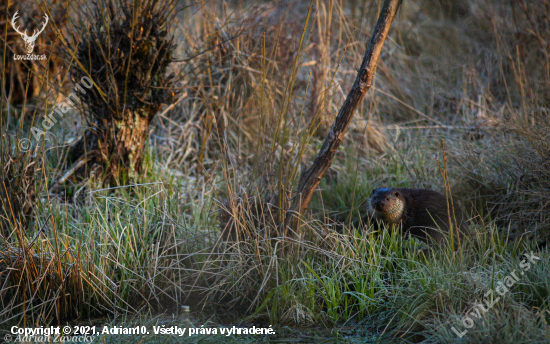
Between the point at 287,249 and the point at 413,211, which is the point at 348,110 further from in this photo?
the point at 413,211

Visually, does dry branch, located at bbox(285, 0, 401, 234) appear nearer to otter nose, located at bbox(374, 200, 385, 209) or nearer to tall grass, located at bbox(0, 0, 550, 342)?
tall grass, located at bbox(0, 0, 550, 342)

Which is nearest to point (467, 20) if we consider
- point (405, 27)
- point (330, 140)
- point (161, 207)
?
point (405, 27)

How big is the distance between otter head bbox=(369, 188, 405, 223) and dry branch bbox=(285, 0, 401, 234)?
2.31ft

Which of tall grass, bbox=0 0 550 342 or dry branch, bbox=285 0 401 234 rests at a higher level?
dry branch, bbox=285 0 401 234

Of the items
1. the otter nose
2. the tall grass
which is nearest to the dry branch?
the tall grass

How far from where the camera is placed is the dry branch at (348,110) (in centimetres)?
313

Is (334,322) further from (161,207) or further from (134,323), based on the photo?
(161,207)

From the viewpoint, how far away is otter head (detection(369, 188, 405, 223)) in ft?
12.3

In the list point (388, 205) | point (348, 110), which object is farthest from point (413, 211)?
point (348, 110)

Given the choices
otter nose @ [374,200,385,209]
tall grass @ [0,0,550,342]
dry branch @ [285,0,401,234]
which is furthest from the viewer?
otter nose @ [374,200,385,209]

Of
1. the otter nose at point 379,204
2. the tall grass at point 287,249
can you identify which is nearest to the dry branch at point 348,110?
the tall grass at point 287,249

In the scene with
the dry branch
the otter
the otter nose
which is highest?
the dry branch

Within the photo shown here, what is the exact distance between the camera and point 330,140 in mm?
3234

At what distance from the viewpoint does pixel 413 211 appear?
393cm
